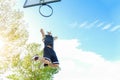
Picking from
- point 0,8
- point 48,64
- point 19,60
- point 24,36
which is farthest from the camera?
point 19,60

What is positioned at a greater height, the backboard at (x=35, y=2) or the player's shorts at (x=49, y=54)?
the backboard at (x=35, y=2)

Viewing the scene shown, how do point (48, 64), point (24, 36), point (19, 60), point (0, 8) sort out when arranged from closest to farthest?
point (48, 64) → point (0, 8) → point (24, 36) → point (19, 60)

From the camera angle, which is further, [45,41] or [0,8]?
[0,8]

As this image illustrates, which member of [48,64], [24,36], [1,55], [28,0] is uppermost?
[24,36]

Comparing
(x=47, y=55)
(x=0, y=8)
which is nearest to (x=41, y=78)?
(x=0, y=8)

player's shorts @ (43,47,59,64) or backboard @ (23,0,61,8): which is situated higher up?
backboard @ (23,0,61,8)

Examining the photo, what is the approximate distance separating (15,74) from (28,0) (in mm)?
19807

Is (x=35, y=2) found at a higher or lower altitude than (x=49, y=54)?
higher

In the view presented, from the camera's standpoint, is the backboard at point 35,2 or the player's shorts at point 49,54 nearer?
the backboard at point 35,2

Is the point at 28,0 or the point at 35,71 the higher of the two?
the point at 35,71

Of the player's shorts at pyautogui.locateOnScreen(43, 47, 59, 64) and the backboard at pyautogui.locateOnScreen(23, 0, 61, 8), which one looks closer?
the backboard at pyautogui.locateOnScreen(23, 0, 61, 8)

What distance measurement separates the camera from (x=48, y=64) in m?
14.7

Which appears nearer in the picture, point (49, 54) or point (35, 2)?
point (35, 2)

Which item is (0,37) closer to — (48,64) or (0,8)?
(0,8)
